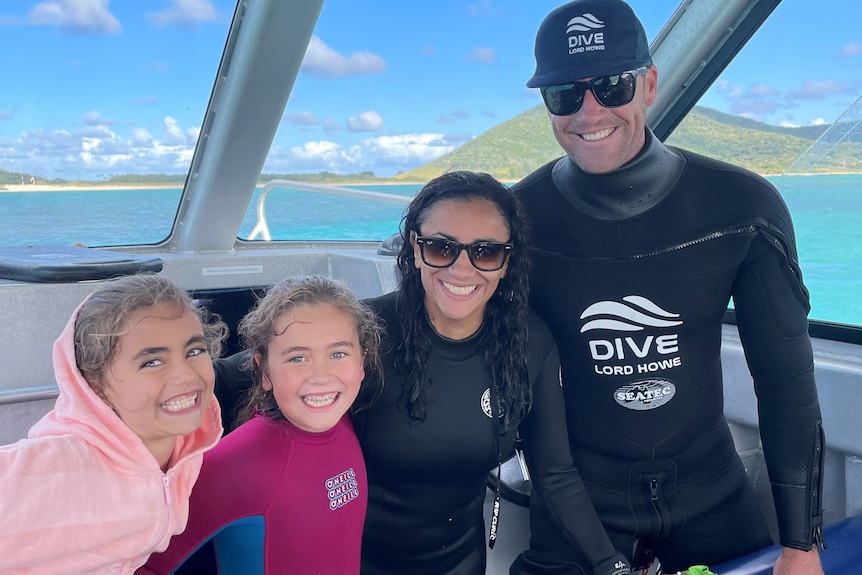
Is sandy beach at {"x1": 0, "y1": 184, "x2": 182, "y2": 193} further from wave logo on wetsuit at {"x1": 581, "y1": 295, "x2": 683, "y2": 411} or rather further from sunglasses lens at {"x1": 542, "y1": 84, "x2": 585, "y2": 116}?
wave logo on wetsuit at {"x1": 581, "y1": 295, "x2": 683, "y2": 411}

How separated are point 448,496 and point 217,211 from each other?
2.20 metres

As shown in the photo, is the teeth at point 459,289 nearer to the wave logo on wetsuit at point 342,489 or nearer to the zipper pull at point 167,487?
the wave logo on wetsuit at point 342,489

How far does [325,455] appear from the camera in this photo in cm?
144

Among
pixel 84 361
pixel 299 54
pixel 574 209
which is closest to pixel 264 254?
pixel 299 54

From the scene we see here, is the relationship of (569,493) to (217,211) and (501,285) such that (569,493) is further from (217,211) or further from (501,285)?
(217,211)

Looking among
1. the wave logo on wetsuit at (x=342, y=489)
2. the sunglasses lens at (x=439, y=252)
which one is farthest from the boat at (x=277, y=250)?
the sunglasses lens at (x=439, y=252)

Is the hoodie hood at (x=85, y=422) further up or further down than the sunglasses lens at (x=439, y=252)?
further down

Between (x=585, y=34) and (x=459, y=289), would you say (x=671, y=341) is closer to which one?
(x=459, y=289)

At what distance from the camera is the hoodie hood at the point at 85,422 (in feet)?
3.63

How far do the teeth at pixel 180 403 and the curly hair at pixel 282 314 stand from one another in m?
0.24

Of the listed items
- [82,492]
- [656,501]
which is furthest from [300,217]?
[82,492]

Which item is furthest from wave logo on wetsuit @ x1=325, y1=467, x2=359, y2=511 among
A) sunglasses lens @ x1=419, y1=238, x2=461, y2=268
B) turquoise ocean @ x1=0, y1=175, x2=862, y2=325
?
turquoise ocean @ x1=0, y1=175, x2=862, y2=325

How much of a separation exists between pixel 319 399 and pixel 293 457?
13 cm

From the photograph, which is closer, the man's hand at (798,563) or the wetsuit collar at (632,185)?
the man's hand at (798,563)
